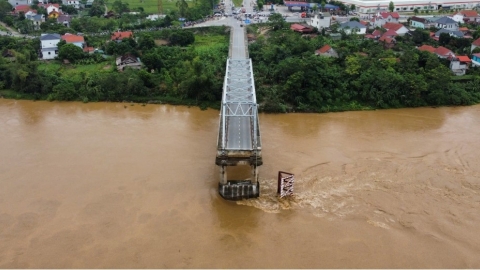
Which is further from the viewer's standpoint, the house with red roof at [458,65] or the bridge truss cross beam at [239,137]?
the house with red roof at [458,65]

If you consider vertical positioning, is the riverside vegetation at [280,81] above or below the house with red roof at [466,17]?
below

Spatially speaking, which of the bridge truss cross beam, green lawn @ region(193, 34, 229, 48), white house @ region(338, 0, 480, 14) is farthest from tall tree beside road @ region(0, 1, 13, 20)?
white house @ region(338, 0, 480, 14)

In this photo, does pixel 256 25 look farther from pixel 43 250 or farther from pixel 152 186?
pixel 43 250

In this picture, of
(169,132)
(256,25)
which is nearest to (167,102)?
(169,132)

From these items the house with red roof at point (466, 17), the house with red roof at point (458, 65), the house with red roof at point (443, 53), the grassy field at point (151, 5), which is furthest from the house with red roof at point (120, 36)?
the house with red roof at point (466, 17)

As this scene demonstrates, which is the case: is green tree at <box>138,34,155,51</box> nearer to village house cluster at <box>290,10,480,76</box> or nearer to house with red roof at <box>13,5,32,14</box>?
village house cluster at <box>290,10,480,76</box>

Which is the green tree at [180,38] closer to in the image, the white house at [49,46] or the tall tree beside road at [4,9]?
the white house at [49,46]

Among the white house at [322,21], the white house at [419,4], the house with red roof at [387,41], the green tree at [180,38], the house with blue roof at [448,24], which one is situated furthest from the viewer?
the white house at [419,4]
